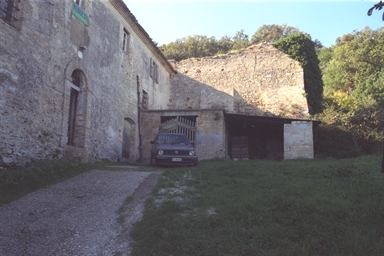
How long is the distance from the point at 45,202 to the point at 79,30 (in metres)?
7.64

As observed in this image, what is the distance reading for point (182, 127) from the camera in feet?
53.8

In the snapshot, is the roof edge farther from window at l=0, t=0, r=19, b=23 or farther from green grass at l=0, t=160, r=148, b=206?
green grass at l=0, t=160, r=148, b=206

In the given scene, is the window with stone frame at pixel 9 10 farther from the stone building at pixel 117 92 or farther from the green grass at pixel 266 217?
the green grass at pixel 266 217

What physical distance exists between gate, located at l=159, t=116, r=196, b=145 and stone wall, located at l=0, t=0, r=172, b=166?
1748 mm

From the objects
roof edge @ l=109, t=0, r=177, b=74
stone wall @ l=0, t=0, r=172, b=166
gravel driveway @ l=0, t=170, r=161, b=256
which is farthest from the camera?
roof edge @ l=109, t=0, r=177, b=74

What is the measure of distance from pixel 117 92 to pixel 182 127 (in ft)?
11.9

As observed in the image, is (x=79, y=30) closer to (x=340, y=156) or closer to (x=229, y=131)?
(x=229, y=131)

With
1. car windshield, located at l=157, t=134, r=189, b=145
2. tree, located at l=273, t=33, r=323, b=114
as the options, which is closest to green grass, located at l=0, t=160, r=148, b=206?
car windshield, located at l=157, t=134, r=189, b=145

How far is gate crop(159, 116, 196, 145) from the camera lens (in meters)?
16.3

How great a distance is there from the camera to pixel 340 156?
16.4 m

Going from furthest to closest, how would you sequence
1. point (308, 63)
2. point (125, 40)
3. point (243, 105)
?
point (243, 105) < point (308, 63) < point (125, 40)

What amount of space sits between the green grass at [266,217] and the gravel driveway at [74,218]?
40 cm

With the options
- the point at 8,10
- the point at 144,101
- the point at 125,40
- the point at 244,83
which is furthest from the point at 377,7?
the point at 244,83

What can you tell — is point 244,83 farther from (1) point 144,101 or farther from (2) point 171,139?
(2) point 171,139
